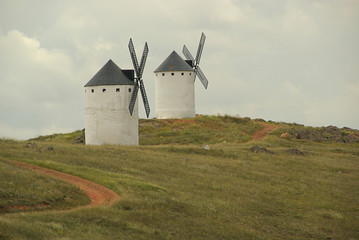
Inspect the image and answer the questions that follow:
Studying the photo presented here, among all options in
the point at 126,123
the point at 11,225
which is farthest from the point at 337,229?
the point at 126,123

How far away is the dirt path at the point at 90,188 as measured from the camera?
20.5 m

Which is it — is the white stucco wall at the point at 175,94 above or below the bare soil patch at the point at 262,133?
above

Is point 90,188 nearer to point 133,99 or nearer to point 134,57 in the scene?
point 133,99

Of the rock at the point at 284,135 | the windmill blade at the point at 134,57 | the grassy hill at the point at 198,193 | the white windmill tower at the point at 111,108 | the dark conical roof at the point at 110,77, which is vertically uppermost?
the windmill blade at the point at 134,57

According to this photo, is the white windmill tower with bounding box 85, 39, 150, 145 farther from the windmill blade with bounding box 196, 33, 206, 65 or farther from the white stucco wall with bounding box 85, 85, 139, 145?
the windmill blade with bounding box 196, 33, 206, 65

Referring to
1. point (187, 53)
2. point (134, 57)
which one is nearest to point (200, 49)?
point (187, 53)

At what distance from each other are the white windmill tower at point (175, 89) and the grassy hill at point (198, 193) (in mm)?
17899

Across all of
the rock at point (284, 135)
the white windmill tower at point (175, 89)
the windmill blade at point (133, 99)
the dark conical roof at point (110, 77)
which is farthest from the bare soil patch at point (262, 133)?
the dark conical roof at point (110, 77)

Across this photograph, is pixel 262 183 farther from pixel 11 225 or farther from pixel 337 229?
pixel 11 225

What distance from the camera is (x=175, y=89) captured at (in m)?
59.7

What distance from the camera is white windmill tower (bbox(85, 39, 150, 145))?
39.3 meters

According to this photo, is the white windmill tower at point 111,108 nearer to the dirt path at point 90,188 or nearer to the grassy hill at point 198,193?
the grassy hill at point 198,193

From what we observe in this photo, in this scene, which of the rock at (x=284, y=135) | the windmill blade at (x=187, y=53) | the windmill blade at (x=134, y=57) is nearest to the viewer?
the windmill blade at (x=134, y=57)

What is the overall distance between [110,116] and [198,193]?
53.5ft
